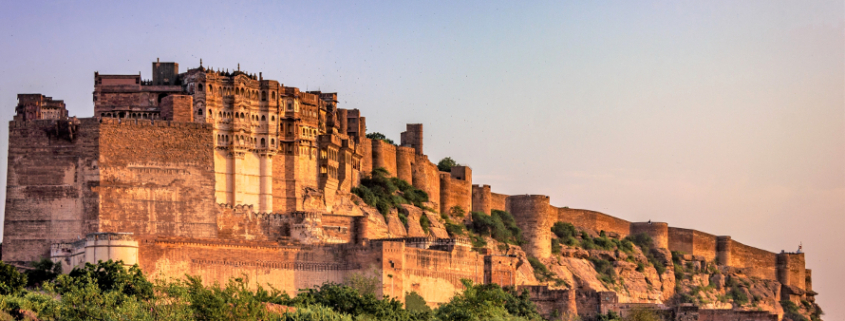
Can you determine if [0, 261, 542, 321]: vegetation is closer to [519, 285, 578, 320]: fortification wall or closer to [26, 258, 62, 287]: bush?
[26, 258, 62, 287]: bush

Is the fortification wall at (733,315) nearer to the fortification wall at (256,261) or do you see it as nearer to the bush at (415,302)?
the bush at (415,302)

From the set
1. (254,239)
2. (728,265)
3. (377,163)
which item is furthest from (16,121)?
(728,265)

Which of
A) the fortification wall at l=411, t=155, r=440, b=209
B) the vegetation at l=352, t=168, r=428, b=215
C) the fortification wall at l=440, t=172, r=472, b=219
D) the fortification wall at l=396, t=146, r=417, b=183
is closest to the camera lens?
the vegetation at l=352, t=168, r=428, b=215

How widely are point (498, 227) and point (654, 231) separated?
19.1 m

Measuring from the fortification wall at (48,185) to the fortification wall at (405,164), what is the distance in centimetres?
2366

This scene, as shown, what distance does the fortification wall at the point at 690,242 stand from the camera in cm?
9838

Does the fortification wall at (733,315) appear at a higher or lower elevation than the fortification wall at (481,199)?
lower

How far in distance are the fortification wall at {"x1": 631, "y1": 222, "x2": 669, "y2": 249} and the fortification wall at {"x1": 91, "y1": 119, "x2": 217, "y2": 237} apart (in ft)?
140

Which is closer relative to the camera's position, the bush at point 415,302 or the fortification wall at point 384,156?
the bush at point 415,302

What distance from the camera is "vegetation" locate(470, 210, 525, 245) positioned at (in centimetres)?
8075

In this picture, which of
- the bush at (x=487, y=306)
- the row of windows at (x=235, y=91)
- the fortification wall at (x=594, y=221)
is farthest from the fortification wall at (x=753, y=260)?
the row of windows at (x=235, y=91)

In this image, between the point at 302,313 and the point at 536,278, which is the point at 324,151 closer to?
the point at 536,278

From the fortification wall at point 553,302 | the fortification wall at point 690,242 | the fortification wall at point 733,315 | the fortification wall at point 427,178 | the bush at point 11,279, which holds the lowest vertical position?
the fortification wall at point 733,315

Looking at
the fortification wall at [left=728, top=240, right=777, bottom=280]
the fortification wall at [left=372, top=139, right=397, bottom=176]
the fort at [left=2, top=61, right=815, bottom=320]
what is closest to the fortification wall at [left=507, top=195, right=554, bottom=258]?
the fort at [left=2, top=61, right=815, bottom=320]
